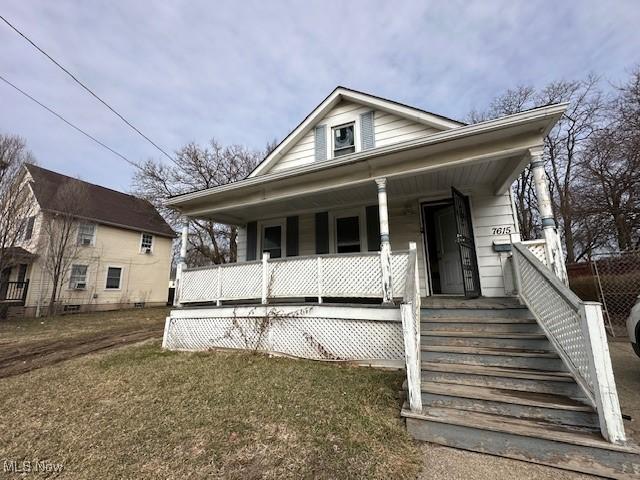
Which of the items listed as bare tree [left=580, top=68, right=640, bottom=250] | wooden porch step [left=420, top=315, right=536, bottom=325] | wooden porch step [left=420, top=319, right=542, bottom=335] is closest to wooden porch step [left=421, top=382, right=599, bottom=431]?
wooden porch step [left=420, top=319, right=542, bottom=335]

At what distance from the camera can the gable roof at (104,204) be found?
1343cm

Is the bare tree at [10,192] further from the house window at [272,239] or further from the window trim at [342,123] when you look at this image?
the window trim at [342,123]

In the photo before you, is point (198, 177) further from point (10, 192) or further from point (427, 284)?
point (427, 284)

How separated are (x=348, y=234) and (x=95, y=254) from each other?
15.3 metres

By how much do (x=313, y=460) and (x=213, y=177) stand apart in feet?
59.5

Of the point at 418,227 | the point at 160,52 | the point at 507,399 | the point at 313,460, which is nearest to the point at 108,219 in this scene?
the point at 160,52

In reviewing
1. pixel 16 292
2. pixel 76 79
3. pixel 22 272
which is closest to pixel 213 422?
pixel 76 79

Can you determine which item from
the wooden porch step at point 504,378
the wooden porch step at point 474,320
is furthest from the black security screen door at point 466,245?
the wooden porch step at point 504,378

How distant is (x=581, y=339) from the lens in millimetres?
2533

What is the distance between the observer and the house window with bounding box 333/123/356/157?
7.81 m

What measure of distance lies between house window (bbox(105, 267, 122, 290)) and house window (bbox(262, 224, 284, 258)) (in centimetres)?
1268

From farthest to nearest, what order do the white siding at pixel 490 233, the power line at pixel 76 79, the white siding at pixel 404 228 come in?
the white siding at pixel 404 228, the power line at pixel 76 79, the white siding at pixel 490 233

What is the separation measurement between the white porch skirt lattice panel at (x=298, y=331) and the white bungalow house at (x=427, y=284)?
0.03 meters

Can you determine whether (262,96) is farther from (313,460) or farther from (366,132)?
(313,460)
